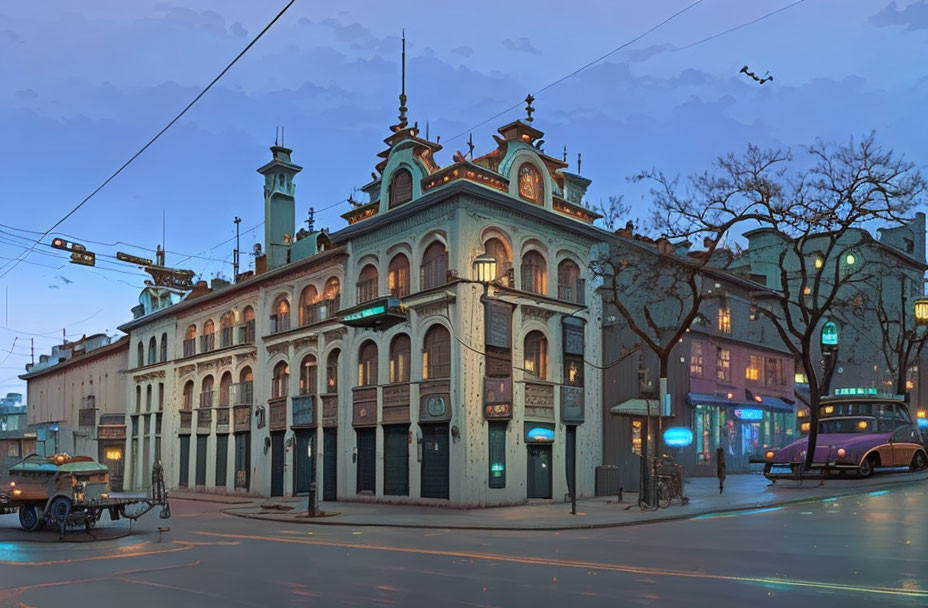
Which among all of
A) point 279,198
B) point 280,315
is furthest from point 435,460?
point 279,198

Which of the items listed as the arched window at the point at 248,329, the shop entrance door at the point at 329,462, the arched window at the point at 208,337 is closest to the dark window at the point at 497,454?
the shop entrance door at the point at 329,462

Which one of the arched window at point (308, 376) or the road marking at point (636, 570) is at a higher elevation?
the arched window at point (308, 376)

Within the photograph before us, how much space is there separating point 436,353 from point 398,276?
3.93 m

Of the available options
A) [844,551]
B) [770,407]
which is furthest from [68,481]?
[770,407]

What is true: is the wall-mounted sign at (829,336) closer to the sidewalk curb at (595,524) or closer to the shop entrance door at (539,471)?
the sidewalk curb at (595,524)

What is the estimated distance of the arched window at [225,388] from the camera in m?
43.7

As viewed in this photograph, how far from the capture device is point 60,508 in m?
19.6

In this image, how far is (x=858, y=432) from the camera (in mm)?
31891

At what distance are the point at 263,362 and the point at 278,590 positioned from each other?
98.0ft

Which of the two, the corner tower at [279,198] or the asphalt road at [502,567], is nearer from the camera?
the asphalt road at [502,567]

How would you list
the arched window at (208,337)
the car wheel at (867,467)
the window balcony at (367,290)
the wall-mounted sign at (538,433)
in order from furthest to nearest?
the arched window at (208,337)
the window balcony at (367,290)
the car wheel at (867,467)
the wall-mounted sign at (538,433)

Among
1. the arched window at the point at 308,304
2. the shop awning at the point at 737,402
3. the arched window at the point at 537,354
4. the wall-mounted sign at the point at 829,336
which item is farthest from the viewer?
the shop awning at the point at 737,402

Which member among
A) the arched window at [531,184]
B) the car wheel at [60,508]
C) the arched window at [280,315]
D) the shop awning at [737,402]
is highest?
the arched window at [531,184]

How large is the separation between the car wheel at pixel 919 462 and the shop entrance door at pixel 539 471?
13.6m
